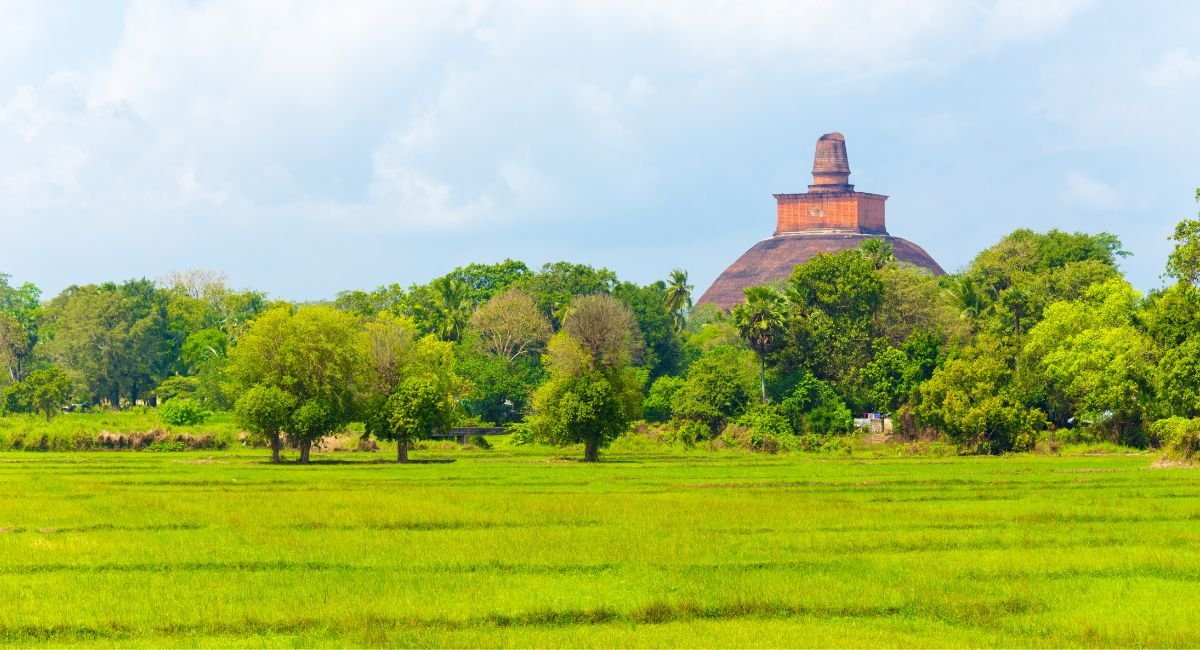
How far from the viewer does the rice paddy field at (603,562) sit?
23.2 meters

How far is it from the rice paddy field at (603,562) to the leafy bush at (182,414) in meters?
39.2

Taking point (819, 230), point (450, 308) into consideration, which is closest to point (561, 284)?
point (450, 308)

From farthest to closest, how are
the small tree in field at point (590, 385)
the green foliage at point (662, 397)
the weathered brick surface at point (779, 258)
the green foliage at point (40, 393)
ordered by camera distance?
the weathered brick surface at point (779, 258)
the green foliage at point (662, 397)
the green foliage at point (40, 393)
the small tree in field at point (590, 385)

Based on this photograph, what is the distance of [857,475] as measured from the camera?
54.2 metres

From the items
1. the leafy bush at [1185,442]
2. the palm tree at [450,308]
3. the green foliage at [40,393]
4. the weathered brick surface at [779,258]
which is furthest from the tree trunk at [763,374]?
the weathered brick surface at [779,258]

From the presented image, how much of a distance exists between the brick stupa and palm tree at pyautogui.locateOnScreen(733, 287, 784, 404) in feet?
249

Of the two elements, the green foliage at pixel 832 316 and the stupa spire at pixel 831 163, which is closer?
the green foliage at pixel 832 316

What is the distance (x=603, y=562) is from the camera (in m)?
29.3

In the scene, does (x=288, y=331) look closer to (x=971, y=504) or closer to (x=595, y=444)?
(x=595, y=444)

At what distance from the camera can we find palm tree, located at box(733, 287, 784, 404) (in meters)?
84.6

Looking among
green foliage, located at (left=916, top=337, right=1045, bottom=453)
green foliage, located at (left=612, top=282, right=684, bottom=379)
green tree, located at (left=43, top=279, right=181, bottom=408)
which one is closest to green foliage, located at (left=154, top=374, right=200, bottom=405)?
green tree, located at (left=43, top=279, right=181, bottom=408)

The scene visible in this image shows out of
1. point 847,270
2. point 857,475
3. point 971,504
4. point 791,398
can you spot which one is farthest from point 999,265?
point 971,504

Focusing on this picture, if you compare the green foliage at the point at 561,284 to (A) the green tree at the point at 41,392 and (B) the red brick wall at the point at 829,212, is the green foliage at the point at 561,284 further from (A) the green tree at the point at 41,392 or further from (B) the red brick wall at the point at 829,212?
(B) the red brick wall at the point at 829,212

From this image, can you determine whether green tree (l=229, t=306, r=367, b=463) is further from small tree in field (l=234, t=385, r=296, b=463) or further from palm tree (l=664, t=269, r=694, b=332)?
palm tree (l=664, t=269, r=694, b=332)
